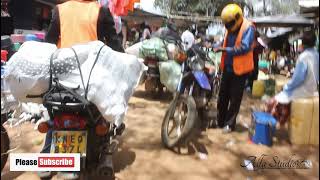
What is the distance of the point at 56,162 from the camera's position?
1745mm

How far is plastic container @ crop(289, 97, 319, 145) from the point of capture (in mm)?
1103

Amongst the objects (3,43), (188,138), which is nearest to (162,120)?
(188,138)

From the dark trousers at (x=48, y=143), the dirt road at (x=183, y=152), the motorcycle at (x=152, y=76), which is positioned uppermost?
the motorcycle at (x=152, y=76)

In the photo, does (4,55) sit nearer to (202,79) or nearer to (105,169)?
(105,169)

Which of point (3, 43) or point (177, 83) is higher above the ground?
point (3, 43)

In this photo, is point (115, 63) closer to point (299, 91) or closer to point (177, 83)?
point (299, 91)

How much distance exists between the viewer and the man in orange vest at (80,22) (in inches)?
77.7

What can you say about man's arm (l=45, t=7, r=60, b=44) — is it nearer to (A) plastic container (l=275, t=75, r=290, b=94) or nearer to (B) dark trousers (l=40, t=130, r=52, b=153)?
(B) dark trousers (l=40, t=130, r=52, b=153)

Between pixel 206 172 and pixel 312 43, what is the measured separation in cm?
129

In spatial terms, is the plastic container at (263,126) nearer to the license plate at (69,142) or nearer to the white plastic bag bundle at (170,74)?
the license plate at (69,142)

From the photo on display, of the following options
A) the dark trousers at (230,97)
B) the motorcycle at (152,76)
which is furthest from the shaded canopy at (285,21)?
the motorcycle at (152,76)

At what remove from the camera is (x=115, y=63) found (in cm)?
169

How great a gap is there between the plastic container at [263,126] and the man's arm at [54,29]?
1.23 m

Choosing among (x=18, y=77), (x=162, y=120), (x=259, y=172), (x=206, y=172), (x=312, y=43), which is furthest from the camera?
(x=162, y=120)
